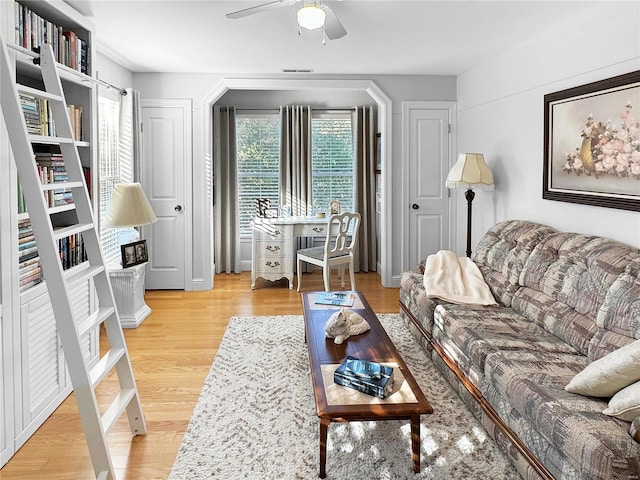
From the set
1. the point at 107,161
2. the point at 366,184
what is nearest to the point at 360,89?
the point at 366,184

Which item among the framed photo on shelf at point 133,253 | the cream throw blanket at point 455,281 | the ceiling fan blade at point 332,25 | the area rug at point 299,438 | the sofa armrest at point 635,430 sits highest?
the ceiling fan blade at point 332,25

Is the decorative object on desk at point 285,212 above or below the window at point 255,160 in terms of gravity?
below

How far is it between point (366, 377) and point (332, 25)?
2130 millimetres

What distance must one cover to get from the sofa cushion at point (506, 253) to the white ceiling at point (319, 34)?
1.53m

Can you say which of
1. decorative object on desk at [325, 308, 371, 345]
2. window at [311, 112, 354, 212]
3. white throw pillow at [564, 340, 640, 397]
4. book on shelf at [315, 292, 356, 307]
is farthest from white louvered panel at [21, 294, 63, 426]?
window at [311, 112, 354, 212]

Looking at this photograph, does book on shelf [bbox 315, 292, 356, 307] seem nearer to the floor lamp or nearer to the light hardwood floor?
the light hardwood floor

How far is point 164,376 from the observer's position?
3.65 m

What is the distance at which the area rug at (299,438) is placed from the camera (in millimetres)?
2453

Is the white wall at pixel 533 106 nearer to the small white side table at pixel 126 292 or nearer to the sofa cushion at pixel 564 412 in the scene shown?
the sofa cushion at pixel 564 412

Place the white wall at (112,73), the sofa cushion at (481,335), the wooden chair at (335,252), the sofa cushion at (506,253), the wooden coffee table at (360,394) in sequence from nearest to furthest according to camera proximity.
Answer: the wooden coffee table at (360,394) < the sofa cushion at (481,335) < the sofa cushion at (506,253) < the white wall at (112,73) < the wooden chair at (335,252)

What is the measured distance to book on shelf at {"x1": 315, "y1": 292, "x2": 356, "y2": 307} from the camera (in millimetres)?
4020

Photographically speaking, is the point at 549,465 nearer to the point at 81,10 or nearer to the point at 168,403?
the point at 168,403

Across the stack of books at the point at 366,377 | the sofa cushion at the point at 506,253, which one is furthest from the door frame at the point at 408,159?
the stack of books at the point at 366,377

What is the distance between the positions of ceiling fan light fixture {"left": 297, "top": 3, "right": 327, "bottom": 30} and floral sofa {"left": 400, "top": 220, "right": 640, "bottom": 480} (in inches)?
76.7
